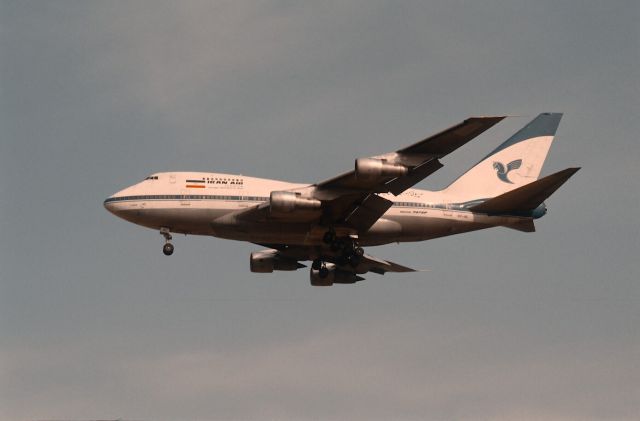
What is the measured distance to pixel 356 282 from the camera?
196ft

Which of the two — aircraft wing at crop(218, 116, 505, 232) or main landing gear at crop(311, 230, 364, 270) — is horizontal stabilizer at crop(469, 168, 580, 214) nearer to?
aircraft wing at crop(218, 116, 505, 232)

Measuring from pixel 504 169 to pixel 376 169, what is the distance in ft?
48.7

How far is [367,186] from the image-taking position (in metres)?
49.3

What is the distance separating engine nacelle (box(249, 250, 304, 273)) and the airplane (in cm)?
205

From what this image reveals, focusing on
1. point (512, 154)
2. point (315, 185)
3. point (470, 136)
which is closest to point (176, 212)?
point (315, 185)

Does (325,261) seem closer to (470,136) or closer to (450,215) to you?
(450,215)

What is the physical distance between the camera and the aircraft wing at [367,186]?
45.9 meters

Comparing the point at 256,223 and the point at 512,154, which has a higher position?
the point at 512,154

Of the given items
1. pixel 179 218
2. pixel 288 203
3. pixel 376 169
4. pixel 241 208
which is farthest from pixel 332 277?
pixel 376 169

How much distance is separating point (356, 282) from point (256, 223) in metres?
10.3

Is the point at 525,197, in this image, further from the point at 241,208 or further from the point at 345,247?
the point at 241,208

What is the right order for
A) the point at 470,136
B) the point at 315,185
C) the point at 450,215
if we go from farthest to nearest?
the point at 450,215 < the point at 315,185 < the point at 470,136

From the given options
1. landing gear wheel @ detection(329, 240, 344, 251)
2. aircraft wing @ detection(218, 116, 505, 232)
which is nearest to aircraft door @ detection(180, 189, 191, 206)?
aircraft wing @ detection(218, 116, 505, 232)

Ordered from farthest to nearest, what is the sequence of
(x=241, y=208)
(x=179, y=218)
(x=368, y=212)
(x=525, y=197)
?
(x=179, y=218) → (x=525, y=197) → (x=241, y=208) → (x=368, y=212)
